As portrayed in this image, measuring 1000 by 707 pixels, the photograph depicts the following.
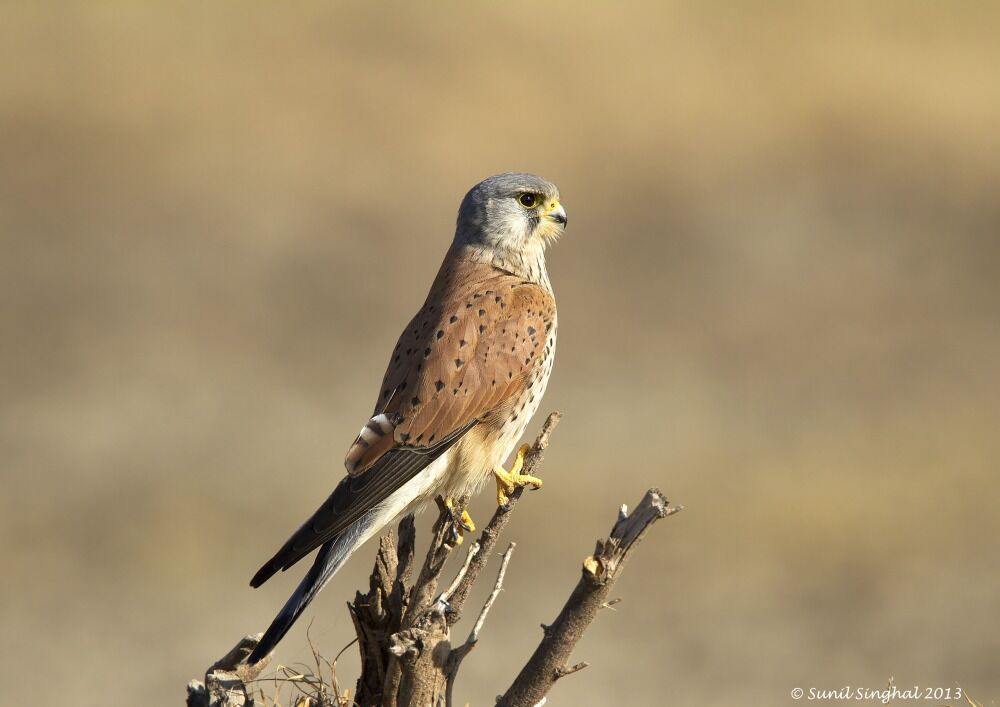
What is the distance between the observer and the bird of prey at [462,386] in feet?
13.4

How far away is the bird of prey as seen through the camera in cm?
407

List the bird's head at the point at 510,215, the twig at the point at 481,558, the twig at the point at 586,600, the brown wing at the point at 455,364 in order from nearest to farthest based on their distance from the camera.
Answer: the twig at the point at 586,600, the twig at the point at 481,558, the brown wing at the point at 455,364, the bird's head at the point at 510,215

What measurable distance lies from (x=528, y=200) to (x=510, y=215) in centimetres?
10

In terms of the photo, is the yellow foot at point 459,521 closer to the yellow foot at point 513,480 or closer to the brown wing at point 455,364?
the yellow foot at point 513,480

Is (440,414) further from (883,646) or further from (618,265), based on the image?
(618,265)

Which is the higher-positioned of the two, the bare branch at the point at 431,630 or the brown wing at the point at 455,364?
the brown wing at the point at 455,364

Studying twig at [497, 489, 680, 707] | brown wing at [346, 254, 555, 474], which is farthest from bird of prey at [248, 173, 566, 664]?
twig at [497, 489, 680, 707]

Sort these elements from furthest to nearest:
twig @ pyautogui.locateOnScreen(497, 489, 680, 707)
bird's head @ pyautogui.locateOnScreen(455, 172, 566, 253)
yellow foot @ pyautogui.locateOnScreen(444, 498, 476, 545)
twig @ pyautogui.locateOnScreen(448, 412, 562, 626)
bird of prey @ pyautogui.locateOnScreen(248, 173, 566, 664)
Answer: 1. bird's head @ pyautogui.locateOnScreen(455, 172, 566, 253)
2. bird of prey @ pyautogui.locateOnScreen(248, 173, 566, 664)
3. yellow foot @ pyautogui.locateOnScreen(444, 498, 476, 545)
4. twig @ pyautogui.locateOnScreen(448, 412, 562, 626)
5. twig @ pyautogui.locateOnScreen(497, 489, 680, 707)

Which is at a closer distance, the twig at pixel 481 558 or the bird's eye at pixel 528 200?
the twig at pixel 481 558

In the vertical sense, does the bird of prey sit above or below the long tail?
above

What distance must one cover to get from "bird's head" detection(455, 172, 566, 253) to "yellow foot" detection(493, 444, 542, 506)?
2.50 ft

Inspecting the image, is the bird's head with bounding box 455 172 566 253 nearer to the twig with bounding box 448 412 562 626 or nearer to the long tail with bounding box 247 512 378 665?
the twig with bounding box 448 412 562 626

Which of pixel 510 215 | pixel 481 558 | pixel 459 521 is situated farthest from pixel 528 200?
pixel 481 558

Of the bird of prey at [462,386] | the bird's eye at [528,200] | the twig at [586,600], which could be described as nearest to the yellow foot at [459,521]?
the bird of prey at [462,386]
